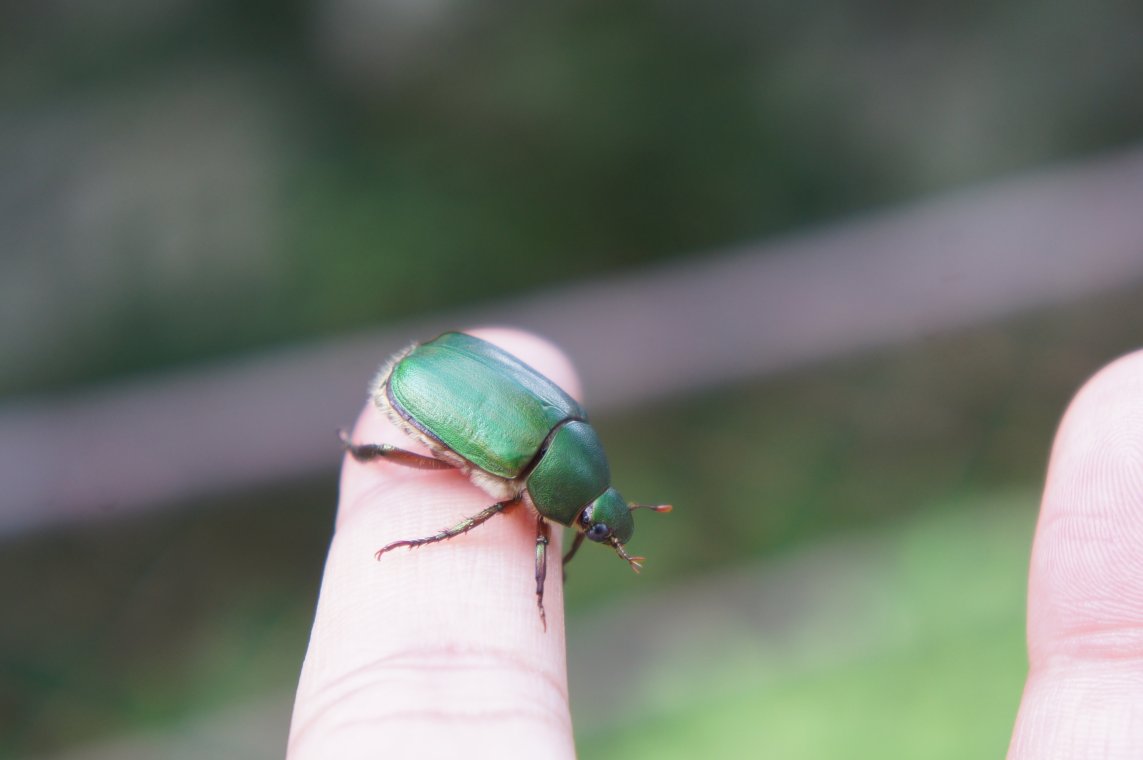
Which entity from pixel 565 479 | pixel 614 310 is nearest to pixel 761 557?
pixel 614 310

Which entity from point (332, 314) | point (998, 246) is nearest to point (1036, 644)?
point (998, 246)

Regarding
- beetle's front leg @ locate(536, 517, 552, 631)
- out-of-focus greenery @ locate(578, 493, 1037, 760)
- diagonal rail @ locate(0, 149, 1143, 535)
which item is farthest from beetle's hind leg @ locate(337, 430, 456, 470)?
diagonal rail @ locate(0, 149, 1143, 535)

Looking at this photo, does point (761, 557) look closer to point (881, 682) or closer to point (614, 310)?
point (881, 682)

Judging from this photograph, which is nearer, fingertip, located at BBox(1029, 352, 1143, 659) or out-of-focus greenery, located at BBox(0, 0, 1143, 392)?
fingertip, located at BBox(1029, 352, 1143, 659)

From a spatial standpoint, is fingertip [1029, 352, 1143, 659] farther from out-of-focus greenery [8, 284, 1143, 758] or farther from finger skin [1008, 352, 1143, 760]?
out-of-focus greenery [8, 284, 1143, 758]

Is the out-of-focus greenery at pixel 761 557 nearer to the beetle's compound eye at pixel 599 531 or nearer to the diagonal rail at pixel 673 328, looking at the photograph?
the diagonal rail at pixel 673 328

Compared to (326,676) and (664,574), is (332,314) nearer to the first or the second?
(664,574)
